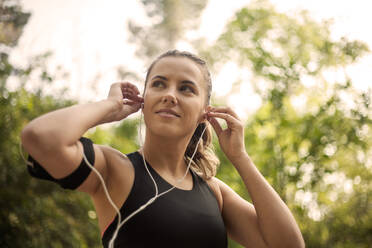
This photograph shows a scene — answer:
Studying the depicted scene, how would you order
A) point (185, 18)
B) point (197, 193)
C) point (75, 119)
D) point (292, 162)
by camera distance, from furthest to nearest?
1. point (185, 18)
2. point (292, 162)
3. point (197, 193)
4. point (75, 119)

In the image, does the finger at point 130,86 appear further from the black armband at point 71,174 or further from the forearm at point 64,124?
the black armband at point 71,174

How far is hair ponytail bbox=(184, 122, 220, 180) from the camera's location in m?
1.81

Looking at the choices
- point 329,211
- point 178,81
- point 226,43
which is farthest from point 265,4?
point 178,81

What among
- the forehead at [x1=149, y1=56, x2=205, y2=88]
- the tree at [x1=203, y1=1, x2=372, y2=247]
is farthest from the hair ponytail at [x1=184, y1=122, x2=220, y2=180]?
the tree at [x1=203, y1=1, x2=372, y2=247]

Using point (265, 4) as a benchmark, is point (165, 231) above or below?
below

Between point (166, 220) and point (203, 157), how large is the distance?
0.65m

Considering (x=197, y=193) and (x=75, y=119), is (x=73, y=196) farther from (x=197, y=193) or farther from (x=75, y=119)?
(x=75, y=119)

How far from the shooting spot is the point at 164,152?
159 centimetres

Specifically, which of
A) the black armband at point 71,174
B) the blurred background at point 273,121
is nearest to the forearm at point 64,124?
the black armband at point 71,174

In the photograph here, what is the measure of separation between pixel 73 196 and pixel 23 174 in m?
0.67

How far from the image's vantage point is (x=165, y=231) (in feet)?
4.21

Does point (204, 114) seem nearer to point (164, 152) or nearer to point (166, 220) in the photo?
point (164, 152)

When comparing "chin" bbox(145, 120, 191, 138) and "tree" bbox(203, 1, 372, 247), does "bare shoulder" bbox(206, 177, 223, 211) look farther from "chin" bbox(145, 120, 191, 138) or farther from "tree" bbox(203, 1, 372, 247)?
"tree" bbox(203, 1, 372, 247)

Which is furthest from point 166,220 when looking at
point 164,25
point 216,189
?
point 164,25
